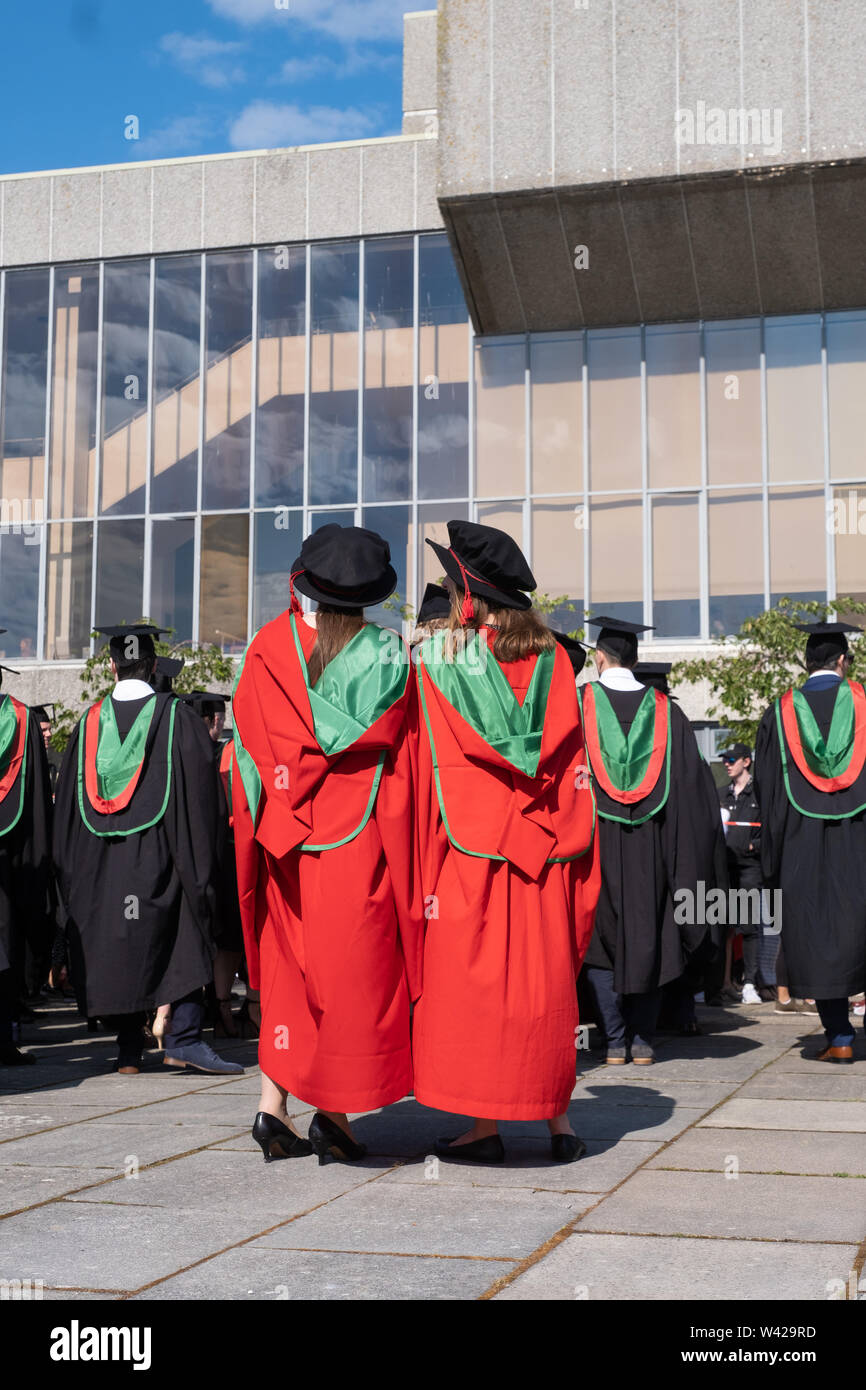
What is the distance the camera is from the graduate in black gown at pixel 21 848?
723 cm

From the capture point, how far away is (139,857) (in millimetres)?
7172

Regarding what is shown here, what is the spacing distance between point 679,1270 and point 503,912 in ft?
5.36

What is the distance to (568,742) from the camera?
492cm

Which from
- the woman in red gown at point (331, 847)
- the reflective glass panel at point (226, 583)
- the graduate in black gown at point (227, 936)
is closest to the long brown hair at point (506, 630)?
the woman in red gown at point (331, 847)

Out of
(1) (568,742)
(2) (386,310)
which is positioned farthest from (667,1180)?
(2) (386,310)

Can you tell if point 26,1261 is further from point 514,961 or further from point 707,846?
point 707,846

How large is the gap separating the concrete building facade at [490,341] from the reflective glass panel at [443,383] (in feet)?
0.14

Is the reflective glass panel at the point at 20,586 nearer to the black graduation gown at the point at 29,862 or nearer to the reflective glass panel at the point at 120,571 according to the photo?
the reflective glass panel at the point at 120,571

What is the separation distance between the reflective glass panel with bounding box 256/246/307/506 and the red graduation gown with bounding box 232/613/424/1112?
62.6 ft

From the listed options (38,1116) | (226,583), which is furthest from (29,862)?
(226,583)

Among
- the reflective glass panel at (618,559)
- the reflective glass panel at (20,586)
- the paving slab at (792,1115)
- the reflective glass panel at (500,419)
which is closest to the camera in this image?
the paving slab at (792,1115)

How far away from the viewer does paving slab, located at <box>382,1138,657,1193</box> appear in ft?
13.9

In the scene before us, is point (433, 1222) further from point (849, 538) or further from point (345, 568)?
point (849, 538)

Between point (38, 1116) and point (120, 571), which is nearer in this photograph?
point (38, 1116)
